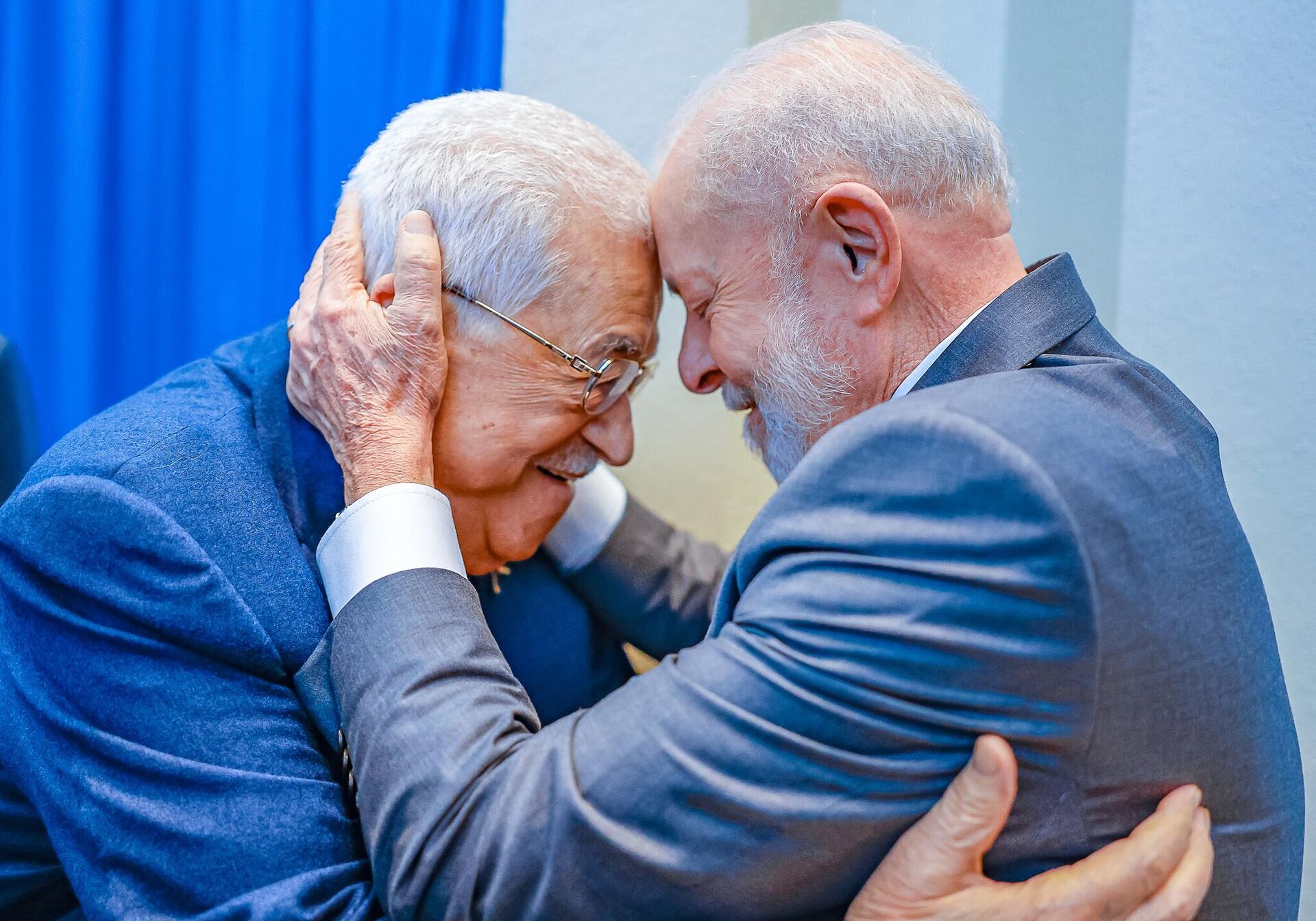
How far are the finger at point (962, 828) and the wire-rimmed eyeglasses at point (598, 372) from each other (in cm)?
77

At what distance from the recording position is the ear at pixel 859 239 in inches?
56.3

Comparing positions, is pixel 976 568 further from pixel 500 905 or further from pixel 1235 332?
pixel 1235 332

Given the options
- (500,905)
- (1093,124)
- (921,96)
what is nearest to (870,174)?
(921,96)

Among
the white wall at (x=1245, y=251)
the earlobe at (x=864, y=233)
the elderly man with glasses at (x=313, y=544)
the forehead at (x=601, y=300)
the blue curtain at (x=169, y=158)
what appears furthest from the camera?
the blue curtain at (x=169, y=158)

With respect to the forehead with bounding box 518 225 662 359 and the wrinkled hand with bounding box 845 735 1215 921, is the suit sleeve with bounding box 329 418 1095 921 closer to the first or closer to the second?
the wrinkled hand with bounding box 845 735 1215 921

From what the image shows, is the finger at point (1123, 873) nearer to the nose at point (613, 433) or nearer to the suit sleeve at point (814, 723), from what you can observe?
the suit sleeve at point (814, 723)

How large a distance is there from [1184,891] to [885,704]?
358mm

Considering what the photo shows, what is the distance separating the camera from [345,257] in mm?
1543

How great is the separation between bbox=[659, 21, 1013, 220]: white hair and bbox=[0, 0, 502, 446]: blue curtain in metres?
0.86

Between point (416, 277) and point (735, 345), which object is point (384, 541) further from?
point (735, 345)

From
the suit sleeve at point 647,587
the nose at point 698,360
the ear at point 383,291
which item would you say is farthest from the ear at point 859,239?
the suit sleeve at point 647,587

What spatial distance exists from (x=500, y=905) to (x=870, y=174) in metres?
1.01

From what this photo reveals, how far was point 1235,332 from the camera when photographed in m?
1.89

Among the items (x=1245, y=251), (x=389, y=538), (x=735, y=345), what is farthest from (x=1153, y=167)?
(x=389, y=538)
